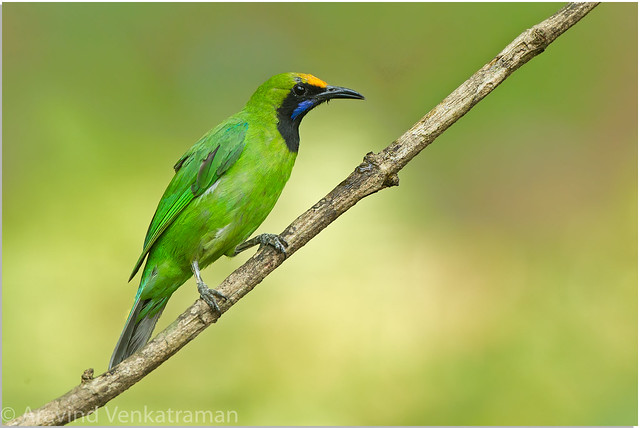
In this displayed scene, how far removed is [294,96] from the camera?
457 centimetres

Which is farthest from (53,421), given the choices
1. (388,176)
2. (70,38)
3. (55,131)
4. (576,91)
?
(576,91)

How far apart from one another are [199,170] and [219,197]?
26 centimetres

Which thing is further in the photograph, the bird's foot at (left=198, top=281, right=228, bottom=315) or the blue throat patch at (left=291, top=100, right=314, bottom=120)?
the blue throat patch at (left=291, top=100, right=314, bottom=120)

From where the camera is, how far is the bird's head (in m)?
4.51

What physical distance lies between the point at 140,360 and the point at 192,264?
3.25ft

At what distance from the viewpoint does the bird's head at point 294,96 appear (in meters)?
4.51

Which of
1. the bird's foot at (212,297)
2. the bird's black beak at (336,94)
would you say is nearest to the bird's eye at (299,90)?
the bird's black beak at (336,94)

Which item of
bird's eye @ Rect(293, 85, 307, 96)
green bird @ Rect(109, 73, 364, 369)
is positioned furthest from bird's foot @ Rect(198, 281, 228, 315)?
bird's eye @ Rect(293, 85, 307, 96)

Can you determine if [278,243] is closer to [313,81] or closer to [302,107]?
[302,107]

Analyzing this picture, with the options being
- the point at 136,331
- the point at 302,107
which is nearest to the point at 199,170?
the point at 302,107

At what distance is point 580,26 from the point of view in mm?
6633

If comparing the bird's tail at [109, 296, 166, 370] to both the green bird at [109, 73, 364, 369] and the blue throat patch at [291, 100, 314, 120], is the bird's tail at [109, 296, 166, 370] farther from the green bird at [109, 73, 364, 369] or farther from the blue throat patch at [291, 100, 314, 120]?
the blue throat patch at [291, 100, 314, 120]

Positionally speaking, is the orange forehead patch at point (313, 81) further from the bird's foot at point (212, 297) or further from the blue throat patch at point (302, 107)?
the bird's foot at point (212, 297)

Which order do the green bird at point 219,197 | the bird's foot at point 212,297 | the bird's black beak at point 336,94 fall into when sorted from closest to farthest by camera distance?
the bird's foot at point 212,297, the green bird at point 219,197, the bird's black beak at point 336,94
